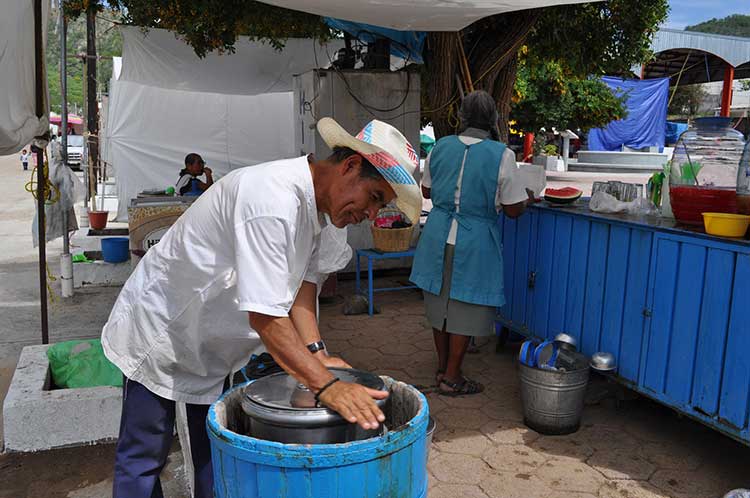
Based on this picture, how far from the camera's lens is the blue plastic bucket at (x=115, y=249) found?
743 centimetres

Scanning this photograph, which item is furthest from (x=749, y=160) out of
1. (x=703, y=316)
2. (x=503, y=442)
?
(x=503, y=442)

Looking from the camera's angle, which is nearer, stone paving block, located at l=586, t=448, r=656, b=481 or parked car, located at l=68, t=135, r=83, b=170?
stone paving block, located at l=586, t=448, r=656, b=481

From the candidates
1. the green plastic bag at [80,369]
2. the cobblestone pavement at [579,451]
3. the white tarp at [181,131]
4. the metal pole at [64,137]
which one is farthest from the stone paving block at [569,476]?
the white tarp at [181,131]

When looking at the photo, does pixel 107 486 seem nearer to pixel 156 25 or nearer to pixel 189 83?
pixel 156 25

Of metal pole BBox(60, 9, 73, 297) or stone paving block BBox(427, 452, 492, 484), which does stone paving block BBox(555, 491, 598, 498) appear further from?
metal pole BBox(60, 9, 73, 297)

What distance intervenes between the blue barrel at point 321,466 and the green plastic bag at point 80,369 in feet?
8.75

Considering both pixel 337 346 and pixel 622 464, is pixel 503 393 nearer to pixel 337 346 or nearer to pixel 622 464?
pixel 622 464

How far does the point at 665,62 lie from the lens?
23469 millimetres

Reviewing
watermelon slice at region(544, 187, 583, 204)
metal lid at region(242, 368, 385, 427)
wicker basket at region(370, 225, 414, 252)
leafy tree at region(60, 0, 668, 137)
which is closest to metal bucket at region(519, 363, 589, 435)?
watermelon slice at region(544, 187, 583, 204)

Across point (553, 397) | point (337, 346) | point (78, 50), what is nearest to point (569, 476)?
point (553, 397)

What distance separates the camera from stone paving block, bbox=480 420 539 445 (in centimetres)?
365

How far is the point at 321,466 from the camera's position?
148cm

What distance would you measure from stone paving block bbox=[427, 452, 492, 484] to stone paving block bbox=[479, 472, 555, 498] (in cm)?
6

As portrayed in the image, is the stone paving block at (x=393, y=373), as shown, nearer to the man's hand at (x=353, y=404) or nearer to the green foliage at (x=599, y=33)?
the man's hand at (x=353, y=404)
